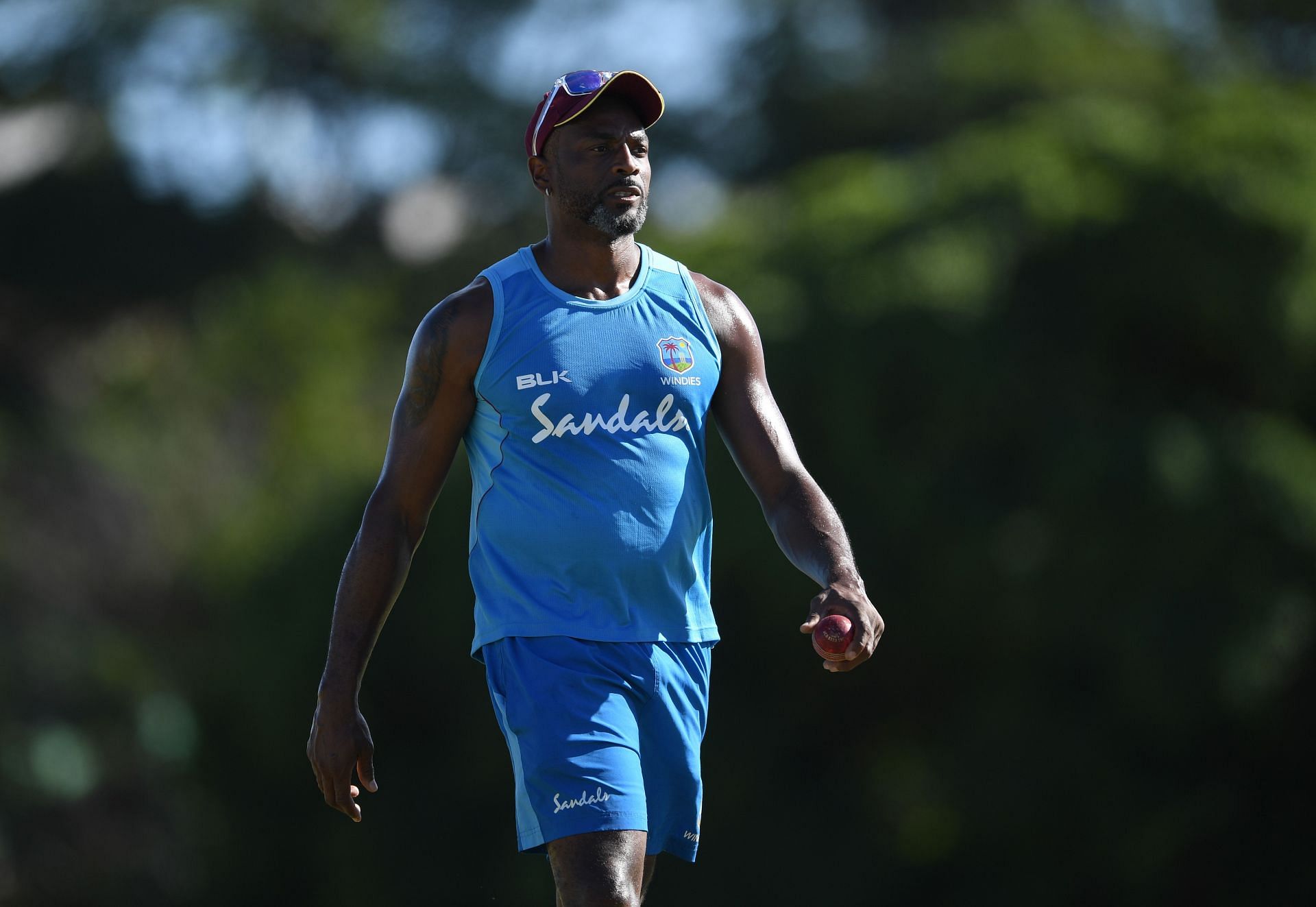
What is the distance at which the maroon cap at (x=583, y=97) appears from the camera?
476cm

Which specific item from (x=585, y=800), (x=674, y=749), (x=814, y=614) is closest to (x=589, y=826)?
(x=585, y=800)

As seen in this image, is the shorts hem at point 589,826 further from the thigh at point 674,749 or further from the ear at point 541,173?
the ear at point 541,173

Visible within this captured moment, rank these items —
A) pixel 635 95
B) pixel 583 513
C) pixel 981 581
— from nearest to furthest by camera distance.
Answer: pixel 583 513, pixel 635 95, pixel 981 581

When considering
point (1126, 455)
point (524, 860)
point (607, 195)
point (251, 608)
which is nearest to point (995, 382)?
point (1126, 455)

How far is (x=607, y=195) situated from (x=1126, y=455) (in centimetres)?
880

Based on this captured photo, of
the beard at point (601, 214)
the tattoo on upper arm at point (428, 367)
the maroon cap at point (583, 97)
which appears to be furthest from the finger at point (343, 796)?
the maroon cap at point (583, 97)

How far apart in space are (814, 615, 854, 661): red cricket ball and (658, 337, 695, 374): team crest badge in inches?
32.2

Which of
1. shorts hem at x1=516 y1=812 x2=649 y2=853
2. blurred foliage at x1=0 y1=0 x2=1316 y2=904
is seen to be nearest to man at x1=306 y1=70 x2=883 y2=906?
shorts hem at x1=516 y1=812 x2=649 y2=853

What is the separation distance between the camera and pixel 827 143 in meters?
24.8

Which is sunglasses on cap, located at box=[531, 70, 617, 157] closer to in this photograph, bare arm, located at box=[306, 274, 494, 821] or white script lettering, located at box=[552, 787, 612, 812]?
bare arm, located at box=[306, 274, 494, 821]

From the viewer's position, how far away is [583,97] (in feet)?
15.6

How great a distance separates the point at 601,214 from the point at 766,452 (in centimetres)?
77

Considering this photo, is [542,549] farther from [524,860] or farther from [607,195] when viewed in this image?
[524,860]

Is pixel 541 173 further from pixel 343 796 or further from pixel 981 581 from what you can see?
pixel 981 581
